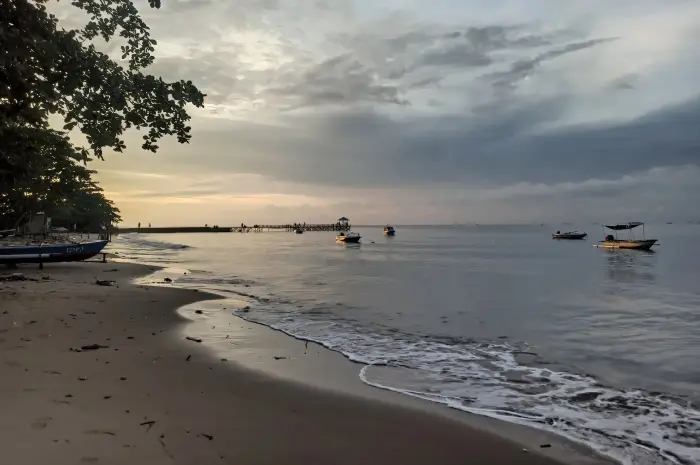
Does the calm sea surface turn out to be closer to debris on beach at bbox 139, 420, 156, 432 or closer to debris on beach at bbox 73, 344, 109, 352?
debris on beach at bbox 139, 420, 156, 432

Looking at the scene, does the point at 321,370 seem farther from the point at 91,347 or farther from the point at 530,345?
the point at 530,345

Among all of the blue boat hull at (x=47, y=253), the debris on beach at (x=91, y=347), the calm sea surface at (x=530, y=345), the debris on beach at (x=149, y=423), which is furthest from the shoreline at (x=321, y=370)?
the blue boat hull at (x=47, y=253)

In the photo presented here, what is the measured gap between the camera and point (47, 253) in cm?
3012

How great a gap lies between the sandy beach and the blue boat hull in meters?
22.7

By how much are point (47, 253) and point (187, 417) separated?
29747 mm

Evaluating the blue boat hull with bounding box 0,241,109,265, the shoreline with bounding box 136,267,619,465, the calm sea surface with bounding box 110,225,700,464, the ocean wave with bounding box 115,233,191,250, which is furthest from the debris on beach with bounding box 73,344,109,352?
the ocean wave with bounding box 115,233,191,250

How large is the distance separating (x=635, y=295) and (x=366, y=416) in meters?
25.2

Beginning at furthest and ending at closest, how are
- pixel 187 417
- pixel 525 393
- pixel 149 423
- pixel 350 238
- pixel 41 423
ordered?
pixel 350 238 < pixel 525 393 < pixel 187 417 < pixel 149 423 < pixel 41 423

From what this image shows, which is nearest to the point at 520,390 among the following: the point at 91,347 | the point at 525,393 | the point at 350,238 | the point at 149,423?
the point at 525,393

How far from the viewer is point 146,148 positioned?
6809 millimetres

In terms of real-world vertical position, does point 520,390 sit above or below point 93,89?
below

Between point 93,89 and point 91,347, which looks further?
point 91,347

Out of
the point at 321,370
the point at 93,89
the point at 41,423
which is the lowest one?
the point at 321,370

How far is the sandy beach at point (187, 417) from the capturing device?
4.91 meters
